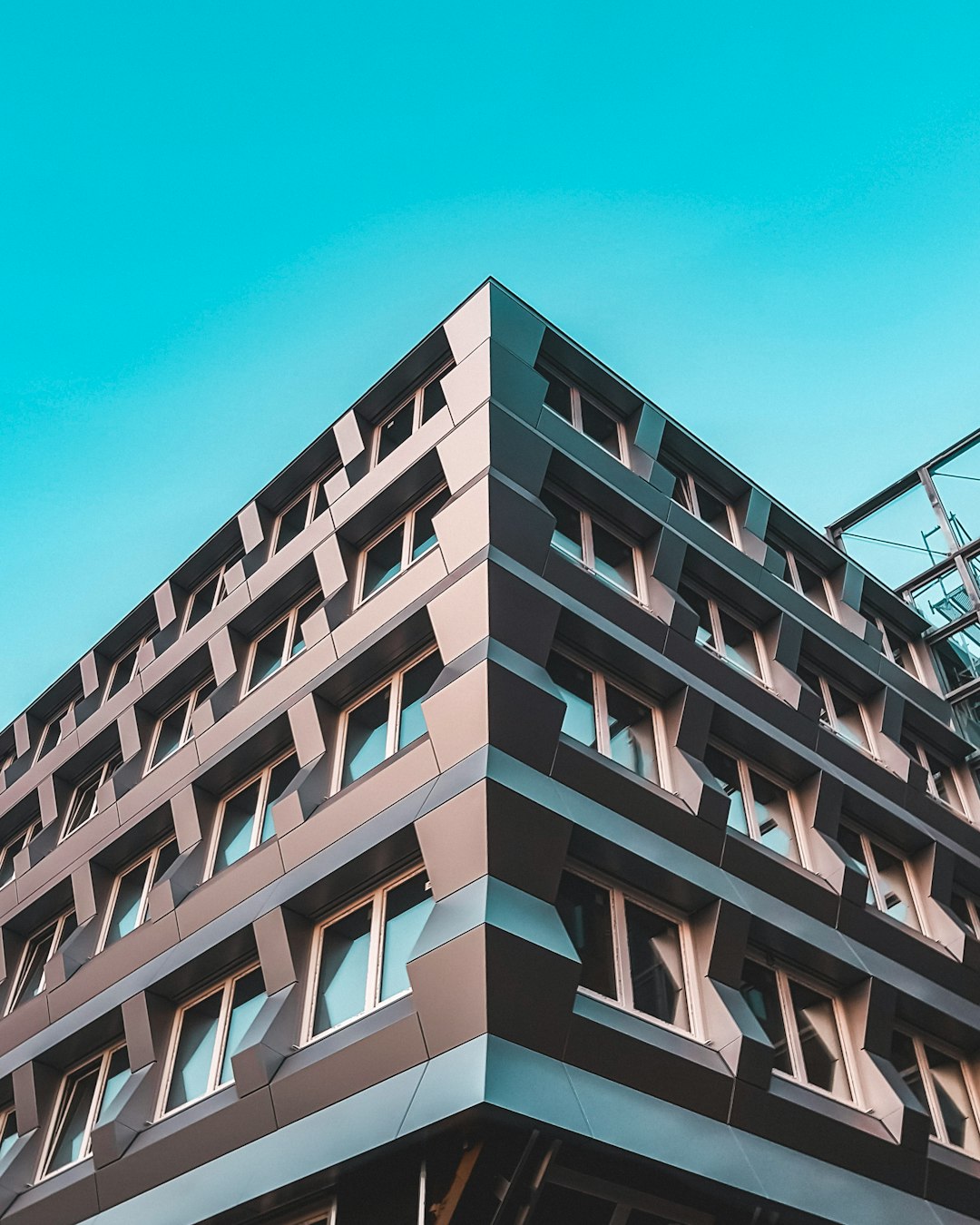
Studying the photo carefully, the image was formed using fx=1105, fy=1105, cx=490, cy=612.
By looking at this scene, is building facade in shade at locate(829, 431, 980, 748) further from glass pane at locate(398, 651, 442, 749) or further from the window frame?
the window frame

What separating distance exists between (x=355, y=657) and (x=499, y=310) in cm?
763

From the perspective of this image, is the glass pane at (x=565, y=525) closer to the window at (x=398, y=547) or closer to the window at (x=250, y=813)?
the window at (x=398, y=547)

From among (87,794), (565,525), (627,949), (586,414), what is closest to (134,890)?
(87,794)

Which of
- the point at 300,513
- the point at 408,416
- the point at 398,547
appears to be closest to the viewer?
the point at 398,547

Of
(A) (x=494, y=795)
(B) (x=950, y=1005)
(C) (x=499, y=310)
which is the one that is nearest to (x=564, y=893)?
(A) (x=494, y=795)

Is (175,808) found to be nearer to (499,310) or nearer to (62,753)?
(62,753)

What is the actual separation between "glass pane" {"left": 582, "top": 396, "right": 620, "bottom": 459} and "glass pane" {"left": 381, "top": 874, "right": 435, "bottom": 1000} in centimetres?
1179

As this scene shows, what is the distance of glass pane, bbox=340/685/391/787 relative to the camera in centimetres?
1773

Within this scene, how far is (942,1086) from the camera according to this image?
63.9 ft

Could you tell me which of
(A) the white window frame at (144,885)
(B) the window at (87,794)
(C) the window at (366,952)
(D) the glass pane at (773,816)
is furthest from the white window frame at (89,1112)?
(D) the glass pane at (773,816)

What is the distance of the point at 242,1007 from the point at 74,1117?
494cm

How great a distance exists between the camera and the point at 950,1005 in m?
19.8

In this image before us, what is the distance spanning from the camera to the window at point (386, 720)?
57.3ft

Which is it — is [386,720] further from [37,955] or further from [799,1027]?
[37,955]
